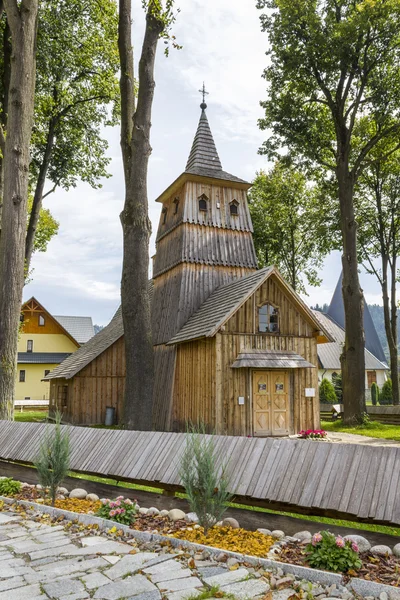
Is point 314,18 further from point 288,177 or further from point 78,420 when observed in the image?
point 78,420

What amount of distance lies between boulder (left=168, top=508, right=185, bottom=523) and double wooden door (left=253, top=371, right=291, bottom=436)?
1185 cm

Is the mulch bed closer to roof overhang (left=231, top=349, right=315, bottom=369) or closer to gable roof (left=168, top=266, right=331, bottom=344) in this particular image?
gable roof (left=168, top=266, right=331, bottom=344)

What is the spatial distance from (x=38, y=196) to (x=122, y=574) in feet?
56.6

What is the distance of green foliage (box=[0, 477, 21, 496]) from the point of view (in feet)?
25.3

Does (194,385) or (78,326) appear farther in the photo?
(78,326)

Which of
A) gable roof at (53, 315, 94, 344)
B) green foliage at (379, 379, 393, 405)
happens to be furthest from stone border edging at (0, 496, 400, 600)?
gable roof at (53, 315, 94, 344)

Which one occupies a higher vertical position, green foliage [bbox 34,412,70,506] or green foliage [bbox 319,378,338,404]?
green foliage [bbox 34,412,70,506]

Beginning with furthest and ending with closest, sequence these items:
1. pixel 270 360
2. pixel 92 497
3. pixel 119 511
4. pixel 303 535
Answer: pixel 270 360, pixel 92 497, pixel 119 511, pixel 303 535

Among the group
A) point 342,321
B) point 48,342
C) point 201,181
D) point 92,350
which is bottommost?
point 92,350

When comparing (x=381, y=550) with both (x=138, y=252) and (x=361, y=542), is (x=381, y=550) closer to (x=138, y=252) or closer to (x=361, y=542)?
(x=361, y=542)

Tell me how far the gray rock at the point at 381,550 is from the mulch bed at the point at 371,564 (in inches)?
2.1

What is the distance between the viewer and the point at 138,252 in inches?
506

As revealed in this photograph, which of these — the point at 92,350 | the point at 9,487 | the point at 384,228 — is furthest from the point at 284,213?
the point at 9,487

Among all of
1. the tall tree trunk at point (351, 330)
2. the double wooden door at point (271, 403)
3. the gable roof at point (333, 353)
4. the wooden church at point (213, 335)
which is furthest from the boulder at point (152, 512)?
the gable roof at point (333, 353)
